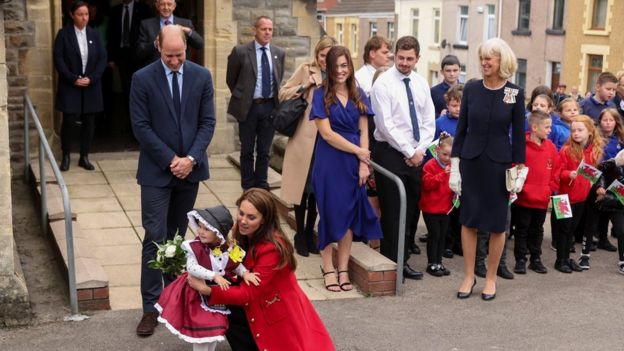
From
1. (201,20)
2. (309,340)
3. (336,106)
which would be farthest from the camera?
(201,20)

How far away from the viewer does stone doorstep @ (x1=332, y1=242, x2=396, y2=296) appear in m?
7.26

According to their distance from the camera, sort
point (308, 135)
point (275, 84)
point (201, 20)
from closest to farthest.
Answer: point (308, 135)
point (275, 84)
point (201, 20)

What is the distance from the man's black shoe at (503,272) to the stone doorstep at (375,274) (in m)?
1.09

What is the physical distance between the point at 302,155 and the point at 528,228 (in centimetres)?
202

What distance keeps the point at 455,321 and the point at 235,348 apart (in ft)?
5.93

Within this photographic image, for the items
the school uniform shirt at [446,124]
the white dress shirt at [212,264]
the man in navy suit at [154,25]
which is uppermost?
the man in navy suit at [154,25]

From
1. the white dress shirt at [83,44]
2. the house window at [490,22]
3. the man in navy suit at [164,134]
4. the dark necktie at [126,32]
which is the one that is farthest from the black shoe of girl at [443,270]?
the house window at [490,22]

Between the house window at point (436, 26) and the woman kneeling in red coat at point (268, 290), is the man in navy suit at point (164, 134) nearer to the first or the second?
the woman kneeling in red coat at point (268, 290)

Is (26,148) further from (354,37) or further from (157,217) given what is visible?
(354,37)

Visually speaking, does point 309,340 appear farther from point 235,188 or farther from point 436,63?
point 436,63

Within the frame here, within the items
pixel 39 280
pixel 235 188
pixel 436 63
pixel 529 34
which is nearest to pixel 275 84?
pixel 235 188

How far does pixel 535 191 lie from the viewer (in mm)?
8031

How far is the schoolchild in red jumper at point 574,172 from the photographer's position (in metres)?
8.23

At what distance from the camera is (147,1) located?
45.5 feet
